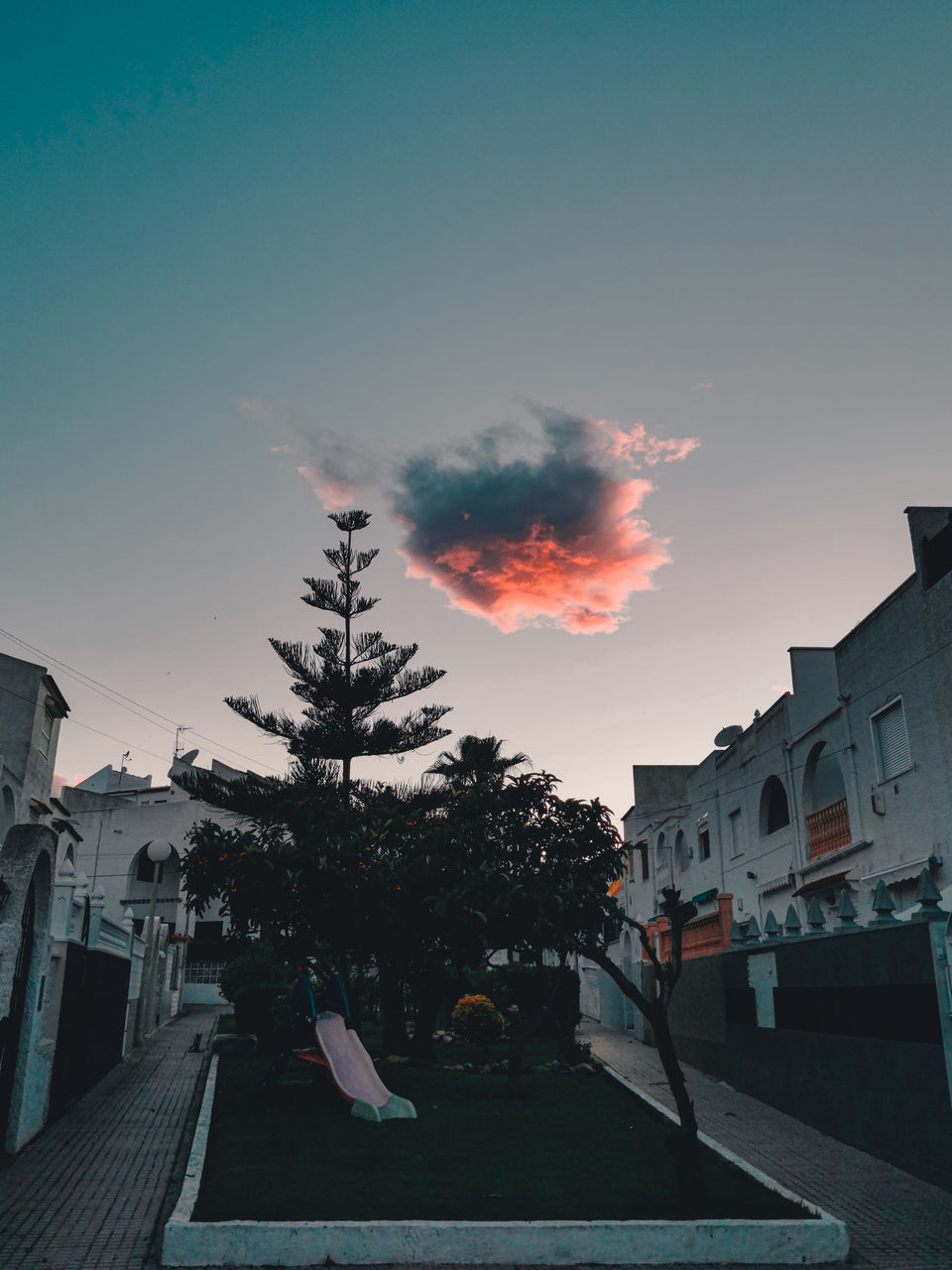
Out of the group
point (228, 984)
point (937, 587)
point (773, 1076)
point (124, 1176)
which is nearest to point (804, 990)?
point (773, 1076)

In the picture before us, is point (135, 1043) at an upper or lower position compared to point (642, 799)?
lower

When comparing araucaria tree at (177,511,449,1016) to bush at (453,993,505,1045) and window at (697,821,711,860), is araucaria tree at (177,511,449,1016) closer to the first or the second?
bush at (453,993,505,1045)

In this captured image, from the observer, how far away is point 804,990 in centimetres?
1045

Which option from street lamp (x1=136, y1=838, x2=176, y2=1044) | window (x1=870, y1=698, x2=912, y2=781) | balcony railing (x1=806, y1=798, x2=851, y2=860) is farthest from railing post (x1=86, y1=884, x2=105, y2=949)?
balcony railing (x1=806, y1=798, x2=851, y2=860)

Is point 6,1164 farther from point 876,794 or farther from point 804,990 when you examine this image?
point 876,794

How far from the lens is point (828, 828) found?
16.5 meters

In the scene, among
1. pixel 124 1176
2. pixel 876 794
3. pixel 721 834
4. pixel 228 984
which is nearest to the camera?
pixel 124 1176

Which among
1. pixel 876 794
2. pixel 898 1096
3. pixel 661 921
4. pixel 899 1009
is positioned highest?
pixel 876 794

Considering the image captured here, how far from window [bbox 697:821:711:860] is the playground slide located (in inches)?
607

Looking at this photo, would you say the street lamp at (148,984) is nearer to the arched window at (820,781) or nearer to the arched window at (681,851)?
the arched window at (820,781)

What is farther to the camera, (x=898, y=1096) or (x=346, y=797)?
(x=346, y=797)

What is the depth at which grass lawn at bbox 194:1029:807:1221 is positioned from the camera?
6379 millimetres

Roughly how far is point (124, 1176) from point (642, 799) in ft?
90.8

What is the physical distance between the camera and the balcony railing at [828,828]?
1586 cm
